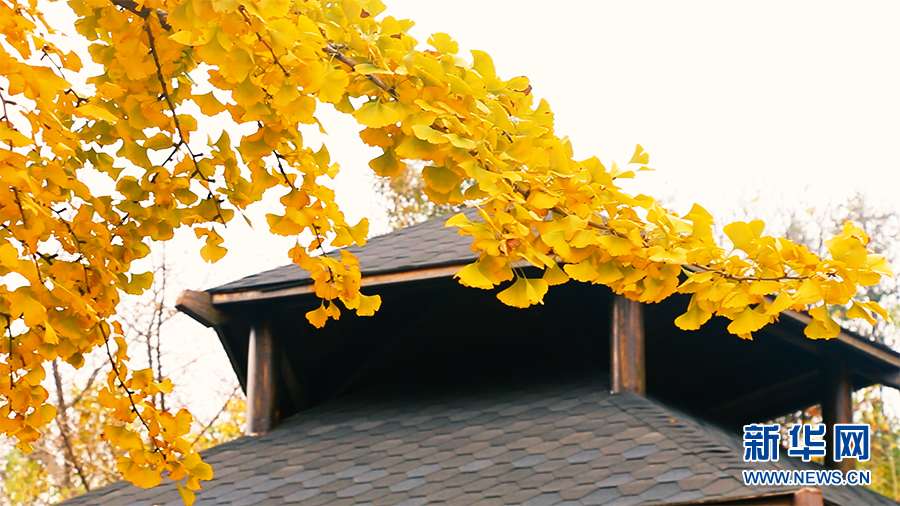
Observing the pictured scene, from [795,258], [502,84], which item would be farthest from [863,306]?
[502,84]

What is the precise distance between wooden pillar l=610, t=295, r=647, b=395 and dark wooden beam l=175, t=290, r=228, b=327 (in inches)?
118

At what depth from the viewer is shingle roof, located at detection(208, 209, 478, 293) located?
645 cm

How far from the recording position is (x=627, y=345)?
6109 millimetres

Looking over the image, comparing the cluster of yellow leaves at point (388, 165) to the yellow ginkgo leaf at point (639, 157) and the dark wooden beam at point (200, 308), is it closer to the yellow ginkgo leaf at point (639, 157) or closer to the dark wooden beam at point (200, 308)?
the yellow ginkgo leaf at point (639, 157)

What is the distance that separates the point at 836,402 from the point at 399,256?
3.84m

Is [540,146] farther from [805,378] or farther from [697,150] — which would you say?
[697,150]

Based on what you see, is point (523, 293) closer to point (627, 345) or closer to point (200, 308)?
point (627, 345)

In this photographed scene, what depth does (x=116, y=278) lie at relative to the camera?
3127 millimetres

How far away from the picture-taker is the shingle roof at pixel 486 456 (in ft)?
16.6

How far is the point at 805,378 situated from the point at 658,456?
11.9 feet

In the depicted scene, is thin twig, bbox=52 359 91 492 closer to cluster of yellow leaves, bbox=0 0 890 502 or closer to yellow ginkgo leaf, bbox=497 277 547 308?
cluster of yellow leaves, bbox=0 0 890 502

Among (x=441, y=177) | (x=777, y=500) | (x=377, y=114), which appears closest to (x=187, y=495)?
(x=441, y=177)

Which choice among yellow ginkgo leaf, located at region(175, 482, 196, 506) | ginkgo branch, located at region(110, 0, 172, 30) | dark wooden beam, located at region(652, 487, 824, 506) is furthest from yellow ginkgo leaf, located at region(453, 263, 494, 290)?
dark wooden beam, located at region(652, 487, 824, 506)

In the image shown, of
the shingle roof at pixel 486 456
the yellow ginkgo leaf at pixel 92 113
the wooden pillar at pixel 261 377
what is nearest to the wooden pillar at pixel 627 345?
the shingle roof at pixel 486 456
